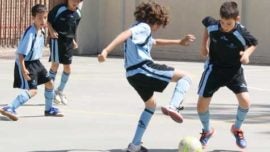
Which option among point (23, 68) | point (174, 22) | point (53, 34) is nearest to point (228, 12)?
point (23, 68)

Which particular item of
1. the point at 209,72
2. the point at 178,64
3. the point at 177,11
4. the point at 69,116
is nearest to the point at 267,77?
the point at 178,64

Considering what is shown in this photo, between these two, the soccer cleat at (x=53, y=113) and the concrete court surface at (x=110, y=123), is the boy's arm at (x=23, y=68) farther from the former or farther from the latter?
the soccer cleat at (x=53, y=113)

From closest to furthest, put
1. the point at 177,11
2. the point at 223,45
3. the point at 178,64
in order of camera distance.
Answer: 1. the point at 223,45
2. the point at 178,64
3. the point at 177,11

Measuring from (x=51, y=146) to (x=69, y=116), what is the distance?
238 centimetres

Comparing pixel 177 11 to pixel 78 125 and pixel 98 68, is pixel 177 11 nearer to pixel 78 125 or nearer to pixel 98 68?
pixel 98 68

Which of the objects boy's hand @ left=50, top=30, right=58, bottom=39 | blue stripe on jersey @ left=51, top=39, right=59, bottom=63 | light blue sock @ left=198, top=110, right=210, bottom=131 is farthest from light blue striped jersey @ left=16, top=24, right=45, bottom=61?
light blue sock @ left=198, top=110, right=210, bottom=131

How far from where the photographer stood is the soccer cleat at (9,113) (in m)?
10.4

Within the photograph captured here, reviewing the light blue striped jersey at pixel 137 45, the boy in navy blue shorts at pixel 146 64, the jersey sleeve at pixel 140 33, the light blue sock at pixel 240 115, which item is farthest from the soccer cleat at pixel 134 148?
the light blue sock at pixel 240 115

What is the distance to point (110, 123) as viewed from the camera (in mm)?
10406

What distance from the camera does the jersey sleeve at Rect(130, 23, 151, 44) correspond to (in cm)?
801

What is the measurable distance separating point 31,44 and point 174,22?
1414 centimetres

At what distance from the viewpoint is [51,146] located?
28.3ft

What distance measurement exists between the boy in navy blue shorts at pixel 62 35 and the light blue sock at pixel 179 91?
178 inches

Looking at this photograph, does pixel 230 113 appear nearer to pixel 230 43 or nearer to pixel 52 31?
pixel 52 31
